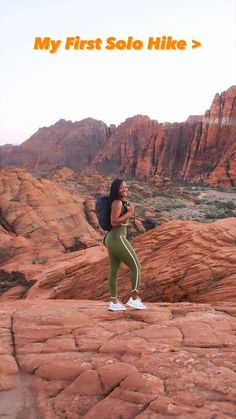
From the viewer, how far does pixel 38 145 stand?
4628 inches

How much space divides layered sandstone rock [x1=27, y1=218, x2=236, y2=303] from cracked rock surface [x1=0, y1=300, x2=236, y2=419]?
1885 millimetres

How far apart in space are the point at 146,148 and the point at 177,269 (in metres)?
83.6

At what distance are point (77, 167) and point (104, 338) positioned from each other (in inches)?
4089

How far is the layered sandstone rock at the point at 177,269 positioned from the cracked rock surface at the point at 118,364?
188 cm

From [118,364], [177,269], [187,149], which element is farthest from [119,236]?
[187,149]

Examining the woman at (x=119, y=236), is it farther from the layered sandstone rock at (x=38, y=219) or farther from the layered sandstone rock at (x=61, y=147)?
the layered sandstone rock at (x=61, y=147)

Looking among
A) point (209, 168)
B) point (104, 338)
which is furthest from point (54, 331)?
point (209, 168)

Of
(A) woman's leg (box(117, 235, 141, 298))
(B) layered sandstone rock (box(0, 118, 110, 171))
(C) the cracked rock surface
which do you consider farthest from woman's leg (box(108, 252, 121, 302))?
(B) layered sandstone rock (box(0, 118, 110, 171))

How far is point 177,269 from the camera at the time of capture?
7602 mm

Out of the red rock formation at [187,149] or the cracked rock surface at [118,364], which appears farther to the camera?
the red rock formation at [187,149]

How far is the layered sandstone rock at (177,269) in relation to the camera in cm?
732

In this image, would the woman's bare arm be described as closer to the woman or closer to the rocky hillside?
the woman

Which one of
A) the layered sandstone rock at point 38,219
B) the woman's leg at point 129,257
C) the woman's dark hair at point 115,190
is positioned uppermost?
the woman's dark hair at point 115,190

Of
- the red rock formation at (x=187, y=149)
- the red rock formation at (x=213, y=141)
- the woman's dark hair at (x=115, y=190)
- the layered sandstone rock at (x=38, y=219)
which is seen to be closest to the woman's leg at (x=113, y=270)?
the woman's dark hair at (x=115, y=190)
